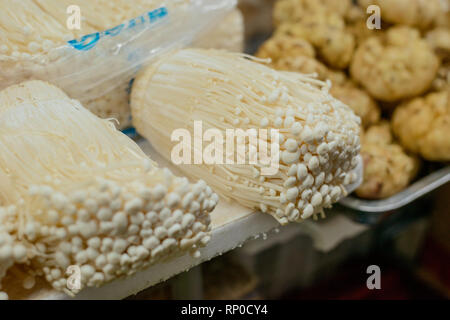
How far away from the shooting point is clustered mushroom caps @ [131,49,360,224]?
0.71 m

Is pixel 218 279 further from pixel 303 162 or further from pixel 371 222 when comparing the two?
pixel 303 162

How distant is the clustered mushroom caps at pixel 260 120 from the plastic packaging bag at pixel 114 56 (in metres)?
0.05

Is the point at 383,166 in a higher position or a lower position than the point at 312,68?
lower

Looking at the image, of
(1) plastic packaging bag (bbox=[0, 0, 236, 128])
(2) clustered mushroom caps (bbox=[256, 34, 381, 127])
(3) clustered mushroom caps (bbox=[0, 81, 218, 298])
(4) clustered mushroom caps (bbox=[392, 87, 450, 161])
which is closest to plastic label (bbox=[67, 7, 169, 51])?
(1) plastic packaging bag (bbox=[0, 0, 236, 128])

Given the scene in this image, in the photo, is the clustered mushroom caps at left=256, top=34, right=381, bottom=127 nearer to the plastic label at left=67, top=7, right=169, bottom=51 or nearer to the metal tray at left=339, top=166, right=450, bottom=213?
the metal tray at left=339, top=166, right=450, bottom=213

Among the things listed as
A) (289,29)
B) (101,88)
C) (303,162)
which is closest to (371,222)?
(303,162)

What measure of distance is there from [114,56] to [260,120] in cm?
37

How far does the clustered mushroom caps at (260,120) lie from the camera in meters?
0.71

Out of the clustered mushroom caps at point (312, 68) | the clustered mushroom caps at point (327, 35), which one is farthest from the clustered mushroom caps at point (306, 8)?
the clustered mushroom caps at point (312, 68)

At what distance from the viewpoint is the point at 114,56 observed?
88cm

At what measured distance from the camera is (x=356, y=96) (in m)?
1.26

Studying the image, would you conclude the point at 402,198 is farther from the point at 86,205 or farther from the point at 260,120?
the point at 86,205

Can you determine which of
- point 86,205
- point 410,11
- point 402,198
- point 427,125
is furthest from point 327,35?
point 86,205

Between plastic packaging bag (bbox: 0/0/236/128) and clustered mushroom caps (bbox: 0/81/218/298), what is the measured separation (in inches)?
6.5
